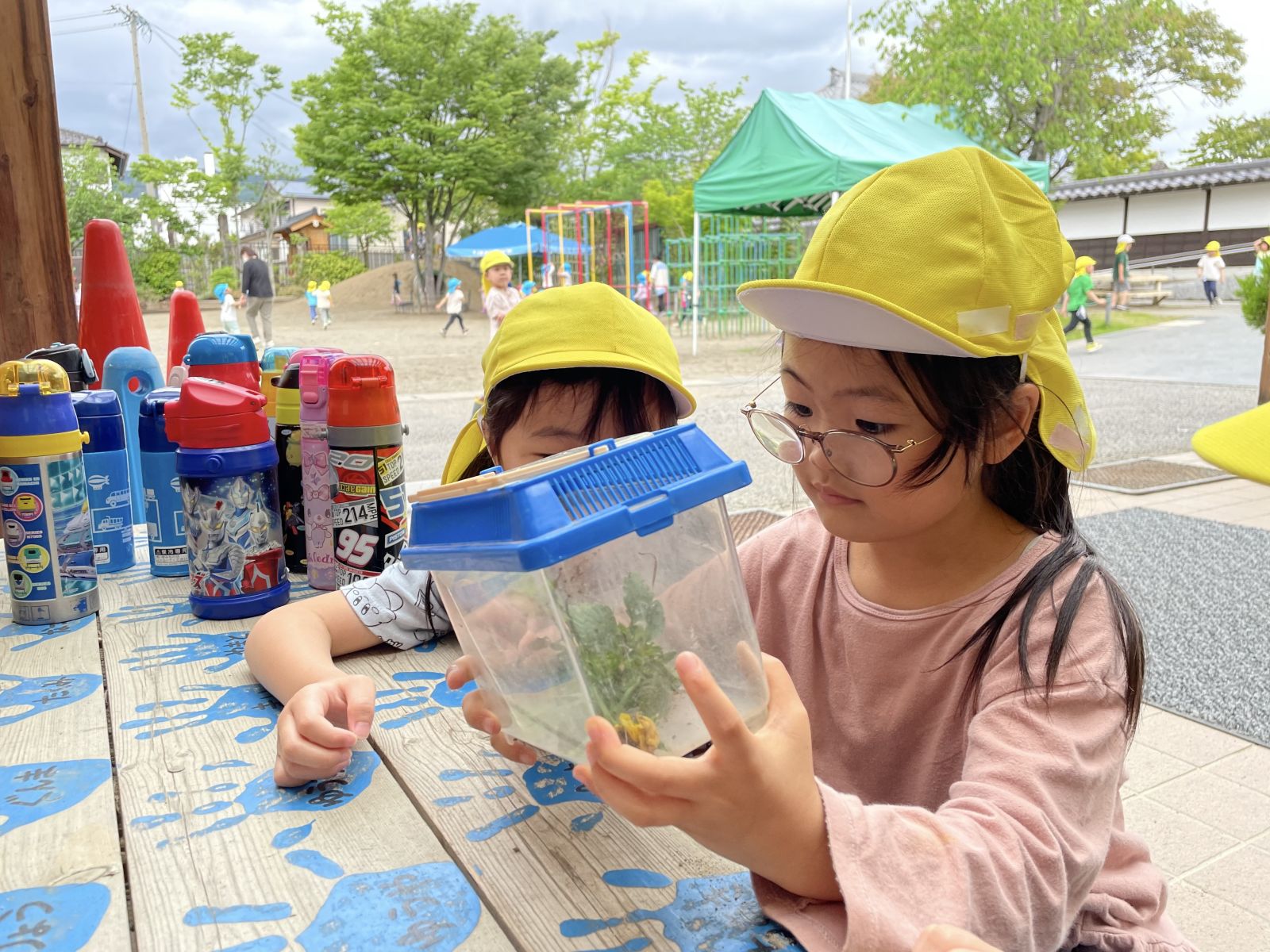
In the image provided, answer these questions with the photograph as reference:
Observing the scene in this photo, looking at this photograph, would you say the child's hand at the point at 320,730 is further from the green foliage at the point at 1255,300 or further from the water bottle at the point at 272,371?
the green foliage at the point at 1255,300

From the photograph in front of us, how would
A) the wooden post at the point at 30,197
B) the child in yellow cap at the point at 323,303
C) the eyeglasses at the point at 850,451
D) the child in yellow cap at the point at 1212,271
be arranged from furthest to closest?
1. the child in yellow cap at the point at 323,303
2. the child in yellow cap at the point at 1212,271
3. the wooden post at the point at 30,197
4. the eyeglasses at the point at 850,451

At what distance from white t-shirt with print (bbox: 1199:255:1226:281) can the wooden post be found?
71.9 ft

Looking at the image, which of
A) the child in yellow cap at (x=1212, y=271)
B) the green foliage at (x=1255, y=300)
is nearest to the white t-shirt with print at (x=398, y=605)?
the green foliage at (x=1255, y=300)

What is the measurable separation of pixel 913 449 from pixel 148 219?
133 ft

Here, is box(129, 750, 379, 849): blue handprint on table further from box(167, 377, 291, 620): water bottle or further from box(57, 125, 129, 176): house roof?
box(57, 125, 129, 176): house roof

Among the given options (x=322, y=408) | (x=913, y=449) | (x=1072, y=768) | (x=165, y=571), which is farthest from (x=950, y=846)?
(x=165, y=571)

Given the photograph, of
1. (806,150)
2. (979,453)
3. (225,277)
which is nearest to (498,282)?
(806,150)

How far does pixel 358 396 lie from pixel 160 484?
0.55 metres

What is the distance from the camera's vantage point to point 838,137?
37.2ft

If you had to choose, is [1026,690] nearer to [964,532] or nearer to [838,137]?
[964,532]

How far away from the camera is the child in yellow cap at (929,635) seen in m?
0.76

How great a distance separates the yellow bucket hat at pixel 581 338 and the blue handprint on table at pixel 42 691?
2.38 feet

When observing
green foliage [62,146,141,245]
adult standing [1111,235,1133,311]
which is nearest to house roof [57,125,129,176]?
green foliage [62,146,141,245]

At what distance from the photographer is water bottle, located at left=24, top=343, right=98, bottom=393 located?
2162 mm
